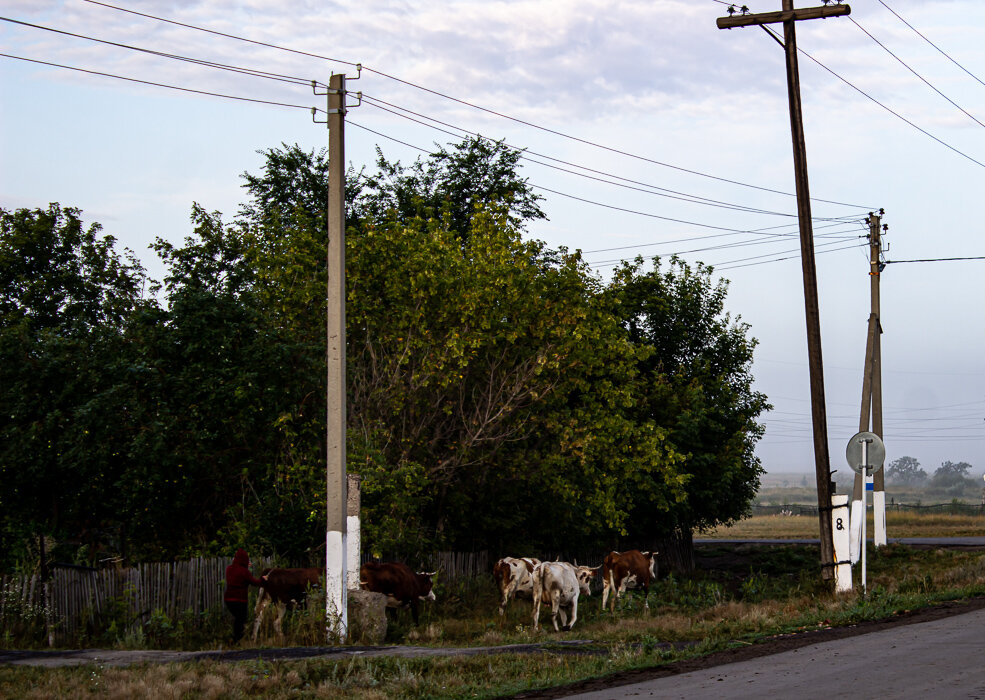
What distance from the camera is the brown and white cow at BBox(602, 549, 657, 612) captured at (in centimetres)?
2656

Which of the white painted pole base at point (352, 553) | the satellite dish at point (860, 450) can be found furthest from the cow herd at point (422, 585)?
the satellite dish at point (860, 450)

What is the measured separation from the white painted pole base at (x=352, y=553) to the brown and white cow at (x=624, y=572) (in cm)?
956

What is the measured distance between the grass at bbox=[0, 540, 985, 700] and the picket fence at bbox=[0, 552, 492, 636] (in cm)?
370

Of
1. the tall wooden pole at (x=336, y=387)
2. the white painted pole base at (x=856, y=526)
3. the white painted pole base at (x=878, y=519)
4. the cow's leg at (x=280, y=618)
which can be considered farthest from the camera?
the white painted pole base at (x=878, y=519)

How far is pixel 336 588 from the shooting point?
1772 centimetres

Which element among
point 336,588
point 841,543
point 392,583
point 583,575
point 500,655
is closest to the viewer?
point 500,655

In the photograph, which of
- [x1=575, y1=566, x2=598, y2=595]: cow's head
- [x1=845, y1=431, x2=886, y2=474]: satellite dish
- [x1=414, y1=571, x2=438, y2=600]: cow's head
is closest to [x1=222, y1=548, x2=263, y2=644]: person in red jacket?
[x1=414, y1=571, x2=438, y2=600]: cow's head

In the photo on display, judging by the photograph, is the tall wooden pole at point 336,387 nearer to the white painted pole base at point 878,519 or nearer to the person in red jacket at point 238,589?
the person in red jacket at point 238,589

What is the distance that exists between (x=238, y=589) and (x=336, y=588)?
6.13ft

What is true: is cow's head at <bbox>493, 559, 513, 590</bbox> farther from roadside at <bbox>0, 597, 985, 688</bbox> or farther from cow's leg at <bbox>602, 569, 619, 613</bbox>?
roadside at <bbox>0, 597, 985, 688</bbox>

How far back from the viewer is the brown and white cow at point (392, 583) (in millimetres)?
21266

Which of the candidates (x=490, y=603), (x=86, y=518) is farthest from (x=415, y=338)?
(x=86, y=518)

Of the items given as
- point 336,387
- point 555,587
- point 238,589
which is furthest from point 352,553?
point 555,587

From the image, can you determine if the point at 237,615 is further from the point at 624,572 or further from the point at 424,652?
the point at 624,572
